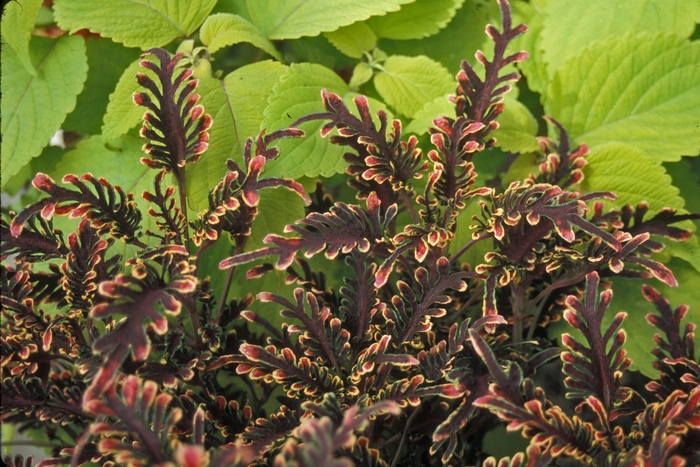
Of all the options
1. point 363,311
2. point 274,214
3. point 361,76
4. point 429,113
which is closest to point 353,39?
point 361,76

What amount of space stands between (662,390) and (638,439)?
72 mm

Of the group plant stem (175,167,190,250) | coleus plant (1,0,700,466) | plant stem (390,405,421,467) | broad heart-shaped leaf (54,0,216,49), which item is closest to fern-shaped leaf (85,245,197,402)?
coleus plant (1,0,700,466)

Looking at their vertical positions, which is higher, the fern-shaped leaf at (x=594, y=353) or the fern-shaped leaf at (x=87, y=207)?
the fern-shaped leaf at (x=87, y=207)

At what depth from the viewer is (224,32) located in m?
0.70

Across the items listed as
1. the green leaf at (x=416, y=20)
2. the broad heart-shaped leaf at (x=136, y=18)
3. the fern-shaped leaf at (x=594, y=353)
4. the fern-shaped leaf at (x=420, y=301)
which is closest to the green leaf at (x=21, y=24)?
the broad heart-shaped leaf at (x=136, y=18)

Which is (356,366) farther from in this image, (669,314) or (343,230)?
(669,314)

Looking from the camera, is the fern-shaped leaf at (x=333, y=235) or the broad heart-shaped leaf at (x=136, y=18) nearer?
the fern-shaped leaf at (x=333, y=235)

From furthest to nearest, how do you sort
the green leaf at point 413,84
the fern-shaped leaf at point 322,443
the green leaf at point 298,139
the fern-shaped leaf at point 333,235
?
the green leaf at point 413,84, the green leaf at point 298,139, the fern-shaped leaf at point 333,235, the fern-shaped leaf at point 322,443

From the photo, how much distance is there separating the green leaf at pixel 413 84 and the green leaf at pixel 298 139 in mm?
103

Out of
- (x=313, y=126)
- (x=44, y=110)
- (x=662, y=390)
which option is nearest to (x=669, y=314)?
(x=662, y=390)

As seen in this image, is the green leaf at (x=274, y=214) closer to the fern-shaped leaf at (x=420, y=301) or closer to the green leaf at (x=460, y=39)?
the fern-shaped leaf at (x=420, y=301)

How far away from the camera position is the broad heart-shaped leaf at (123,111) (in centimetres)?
69

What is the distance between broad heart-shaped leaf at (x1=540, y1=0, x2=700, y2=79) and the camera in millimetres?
740

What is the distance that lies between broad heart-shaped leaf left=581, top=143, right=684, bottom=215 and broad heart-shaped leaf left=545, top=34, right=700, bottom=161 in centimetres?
4
